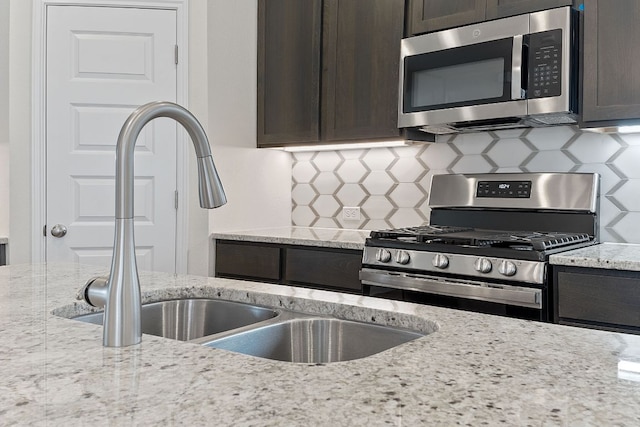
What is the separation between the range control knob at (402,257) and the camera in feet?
8.02

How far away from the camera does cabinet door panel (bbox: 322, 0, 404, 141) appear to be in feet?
9.65

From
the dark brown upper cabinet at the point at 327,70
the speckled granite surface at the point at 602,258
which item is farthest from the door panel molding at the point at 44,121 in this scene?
the speckled granite surface at the point at 602,258

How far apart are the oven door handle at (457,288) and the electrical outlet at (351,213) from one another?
→ 878mm

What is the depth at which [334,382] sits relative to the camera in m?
0.75

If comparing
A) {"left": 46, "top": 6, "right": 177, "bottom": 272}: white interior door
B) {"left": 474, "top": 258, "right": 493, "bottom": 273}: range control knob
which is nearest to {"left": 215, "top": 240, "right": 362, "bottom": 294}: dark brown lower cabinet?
{"left": 46, "top": 6, "right": 177, "bottom": 272}: white interior door

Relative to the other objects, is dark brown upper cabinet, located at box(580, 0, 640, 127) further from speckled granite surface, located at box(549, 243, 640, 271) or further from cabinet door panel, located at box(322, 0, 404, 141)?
cabinet door panel, located at box(322, 0, 404, 141)

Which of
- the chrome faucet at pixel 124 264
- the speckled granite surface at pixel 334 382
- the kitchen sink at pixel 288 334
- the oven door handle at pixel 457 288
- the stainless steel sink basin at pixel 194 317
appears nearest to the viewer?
the speckled granite surface at pixel 334 382

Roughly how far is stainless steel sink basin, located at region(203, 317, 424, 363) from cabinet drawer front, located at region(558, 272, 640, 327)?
3.81ft

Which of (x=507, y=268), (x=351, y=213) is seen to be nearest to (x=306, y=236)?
(x=351, y=213)

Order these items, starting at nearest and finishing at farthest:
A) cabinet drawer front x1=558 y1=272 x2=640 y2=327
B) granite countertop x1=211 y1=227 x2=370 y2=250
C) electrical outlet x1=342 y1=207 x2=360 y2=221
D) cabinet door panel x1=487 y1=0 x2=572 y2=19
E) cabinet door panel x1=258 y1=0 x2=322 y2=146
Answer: cabinet drawer front x1=558 y1=272 x2=640 y2=327, cabinet door panel x1=487 y1=0 x2=572 y2=19, granite countertop x1=211 y1=227 x2=370 y2=250, cabinet door panel x1=258 y1=0 x2=322 y2=146, electrical outlet x1=342 y1=207 x2=360 y2=221

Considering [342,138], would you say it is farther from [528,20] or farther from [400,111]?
[528,20]

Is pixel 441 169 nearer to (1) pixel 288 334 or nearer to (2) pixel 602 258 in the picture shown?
(2) pixel 602 258

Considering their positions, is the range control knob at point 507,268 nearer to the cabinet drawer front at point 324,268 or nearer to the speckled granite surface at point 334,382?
the cabinet drawer front at point 324,268

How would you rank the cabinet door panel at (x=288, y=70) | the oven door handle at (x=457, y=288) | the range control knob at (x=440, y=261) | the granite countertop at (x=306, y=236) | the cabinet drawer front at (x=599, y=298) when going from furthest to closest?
the cabinet door panel at (x=288, y=70) < the granite countertop at (x=306, y=236) < the range control knob at (x=440, y=261) < the oven door handle at (x=457, y=288) < the cabinet drawer front at (x=599, y=298)
